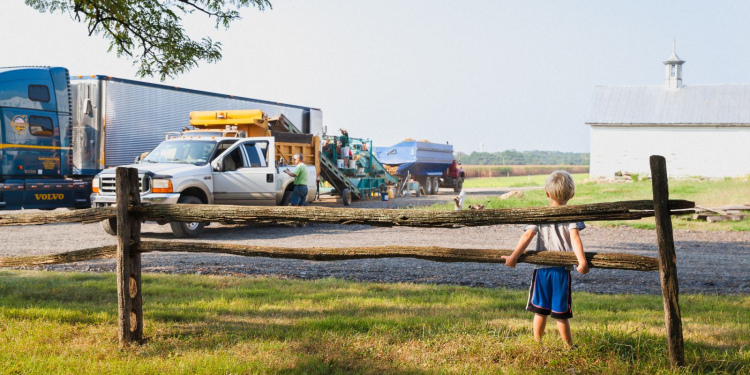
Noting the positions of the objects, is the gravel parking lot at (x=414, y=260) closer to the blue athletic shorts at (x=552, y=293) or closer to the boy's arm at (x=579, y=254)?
the blue athletic shorts at (x=552, y=293)

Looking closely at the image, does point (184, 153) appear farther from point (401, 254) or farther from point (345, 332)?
point (401, 254)

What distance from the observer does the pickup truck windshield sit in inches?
572

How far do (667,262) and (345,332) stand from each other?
2.57 meters

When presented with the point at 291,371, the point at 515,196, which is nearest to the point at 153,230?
the point at 291,371

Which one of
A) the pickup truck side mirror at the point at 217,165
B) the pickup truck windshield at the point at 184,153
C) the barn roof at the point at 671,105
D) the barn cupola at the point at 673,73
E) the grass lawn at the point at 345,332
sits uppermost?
the barn cupola at the point at 673,73

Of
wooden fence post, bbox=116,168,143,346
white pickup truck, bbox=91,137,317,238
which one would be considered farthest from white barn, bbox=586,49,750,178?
wooden fence post, bbox=116,168,143,346

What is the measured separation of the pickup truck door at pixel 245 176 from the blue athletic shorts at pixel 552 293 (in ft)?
35.1

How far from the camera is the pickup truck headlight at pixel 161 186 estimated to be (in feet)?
43.1

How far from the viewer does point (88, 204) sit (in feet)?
57.5

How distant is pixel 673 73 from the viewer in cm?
4666

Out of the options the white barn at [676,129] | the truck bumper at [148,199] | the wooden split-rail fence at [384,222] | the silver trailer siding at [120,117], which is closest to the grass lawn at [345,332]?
the wooden split-rail fence at [384,222]

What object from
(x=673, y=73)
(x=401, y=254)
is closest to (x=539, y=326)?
(x=401, y=254)

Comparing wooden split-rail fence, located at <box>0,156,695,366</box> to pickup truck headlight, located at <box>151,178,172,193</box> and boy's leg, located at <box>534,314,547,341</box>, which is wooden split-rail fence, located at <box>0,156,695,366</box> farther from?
pickup truck headlight, located at <box>151,178,172,193</box>

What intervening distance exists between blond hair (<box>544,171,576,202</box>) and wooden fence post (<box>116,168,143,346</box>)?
3.25m
